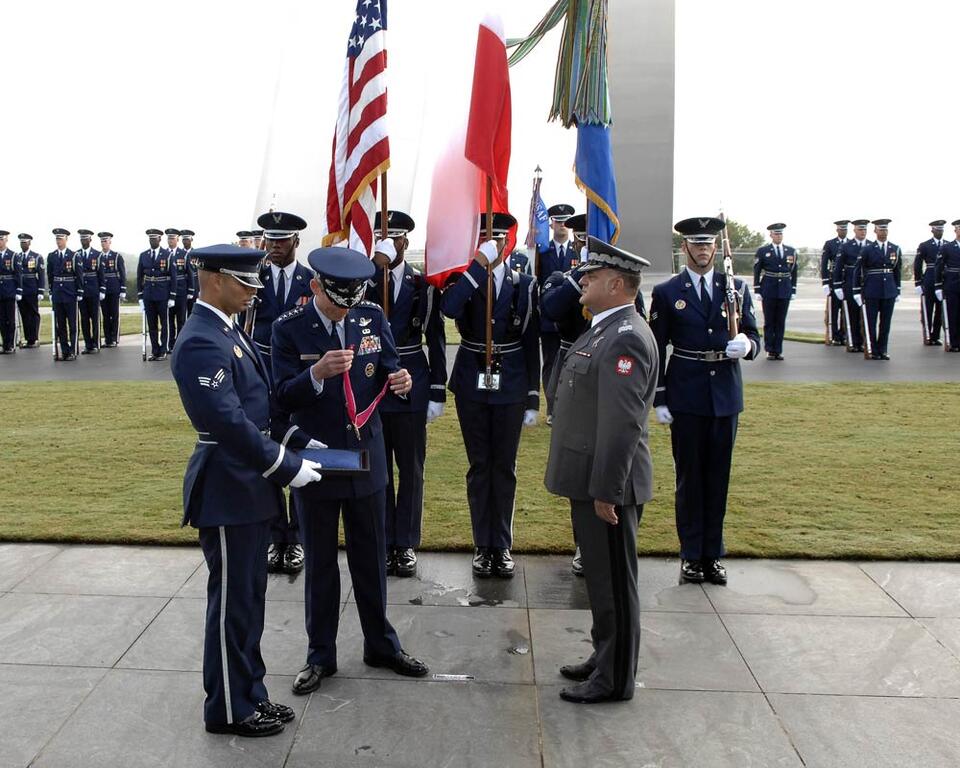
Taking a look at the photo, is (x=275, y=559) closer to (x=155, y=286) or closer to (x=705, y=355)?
(x=705, y=355)

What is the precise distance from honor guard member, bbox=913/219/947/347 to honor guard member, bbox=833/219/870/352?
1.40 meters

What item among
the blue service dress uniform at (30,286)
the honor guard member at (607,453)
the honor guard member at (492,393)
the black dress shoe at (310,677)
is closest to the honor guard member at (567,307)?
the honor guard member at (492,393)

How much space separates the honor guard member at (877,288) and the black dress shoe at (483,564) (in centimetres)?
1190

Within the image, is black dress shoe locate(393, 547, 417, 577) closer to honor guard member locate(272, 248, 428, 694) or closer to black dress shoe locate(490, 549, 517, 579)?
black dress shoe locate(490, 549, 517, 579)

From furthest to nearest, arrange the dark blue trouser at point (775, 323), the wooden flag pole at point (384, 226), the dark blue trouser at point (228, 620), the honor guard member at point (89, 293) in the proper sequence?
the honor guard member at point (89, 293)
the dark blue trouser at point (775, 323)
the wooden flag pole at point (384, 226)
the dark blue trouser at point (228, 620)

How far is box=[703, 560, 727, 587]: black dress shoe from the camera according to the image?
18.0 ft

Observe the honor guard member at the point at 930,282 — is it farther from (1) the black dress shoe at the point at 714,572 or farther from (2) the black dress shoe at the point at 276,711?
(2) the black dress shoe at the point at 276,711

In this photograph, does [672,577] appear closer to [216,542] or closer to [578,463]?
[578,463]

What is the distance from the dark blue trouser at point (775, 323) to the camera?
15.8 meters

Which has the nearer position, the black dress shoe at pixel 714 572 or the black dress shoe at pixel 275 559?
the black dress shoe at pixel 714 572

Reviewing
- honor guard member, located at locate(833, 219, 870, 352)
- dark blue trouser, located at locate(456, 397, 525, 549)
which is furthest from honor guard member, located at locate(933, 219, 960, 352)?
dark blue trouser, located at locate(456, 397, 525, 549)

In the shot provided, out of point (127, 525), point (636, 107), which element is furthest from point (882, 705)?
point (636, 107)

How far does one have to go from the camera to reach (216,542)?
371 cm

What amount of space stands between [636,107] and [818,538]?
14.4 metres
